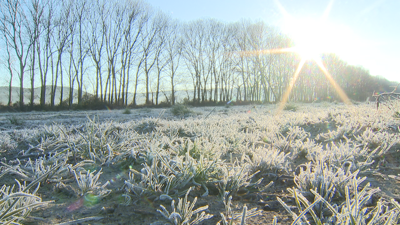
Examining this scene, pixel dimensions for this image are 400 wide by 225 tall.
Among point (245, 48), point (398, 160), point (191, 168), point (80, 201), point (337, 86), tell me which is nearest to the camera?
point (80, 201)

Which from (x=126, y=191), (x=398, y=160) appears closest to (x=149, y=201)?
(x=126, y=191)

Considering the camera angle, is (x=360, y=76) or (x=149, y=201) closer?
(x=149, y=201)

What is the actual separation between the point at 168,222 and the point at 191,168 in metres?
0.51

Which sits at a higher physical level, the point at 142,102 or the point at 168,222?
the point at 142,102

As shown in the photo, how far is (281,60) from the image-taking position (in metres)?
34.9

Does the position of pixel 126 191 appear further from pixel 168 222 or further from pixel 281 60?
pixel 281 60

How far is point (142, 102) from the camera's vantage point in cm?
2747

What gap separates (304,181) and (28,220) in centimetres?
170

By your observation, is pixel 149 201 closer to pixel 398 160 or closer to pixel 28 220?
pixel 28 220

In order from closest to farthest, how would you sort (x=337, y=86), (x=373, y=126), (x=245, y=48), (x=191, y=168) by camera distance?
(x=191, y=168), (x=373, y=126), (x=245, y=48), (x=337, y=86)

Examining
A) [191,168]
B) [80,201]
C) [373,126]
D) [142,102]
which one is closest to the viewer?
[80,201]

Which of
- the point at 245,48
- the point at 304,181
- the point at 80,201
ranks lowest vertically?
the point at 80,201

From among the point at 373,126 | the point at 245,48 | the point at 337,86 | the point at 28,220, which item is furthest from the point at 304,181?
the point at 337,86

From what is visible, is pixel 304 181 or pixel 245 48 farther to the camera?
pixel 245 48
